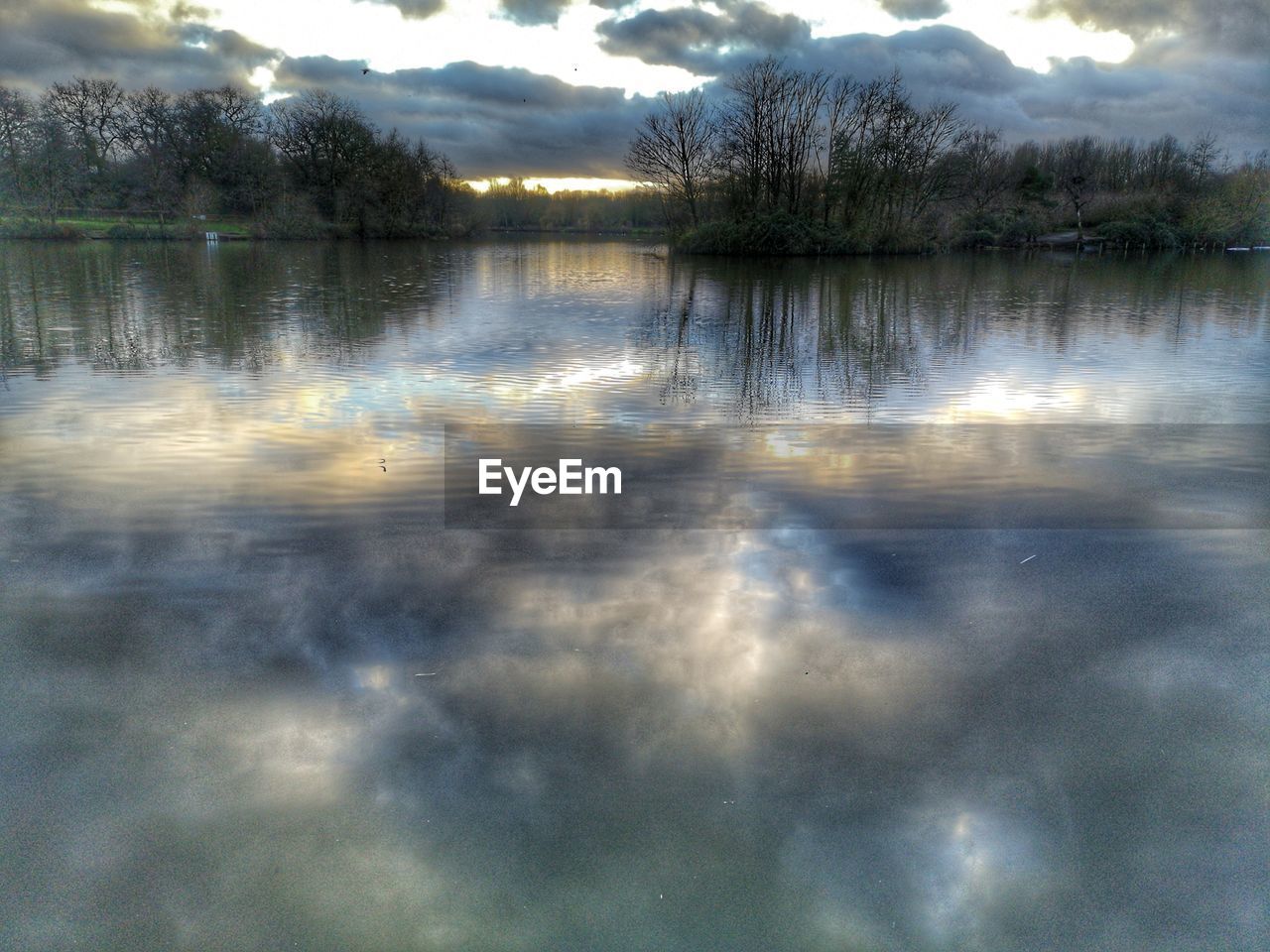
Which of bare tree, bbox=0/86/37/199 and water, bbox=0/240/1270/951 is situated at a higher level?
bare tree, bbox=0/86/37/199

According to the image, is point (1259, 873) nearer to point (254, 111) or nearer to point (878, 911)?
point (878, 911)

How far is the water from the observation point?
2.70m

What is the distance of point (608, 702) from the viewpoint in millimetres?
3736

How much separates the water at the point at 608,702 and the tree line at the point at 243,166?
187 feet

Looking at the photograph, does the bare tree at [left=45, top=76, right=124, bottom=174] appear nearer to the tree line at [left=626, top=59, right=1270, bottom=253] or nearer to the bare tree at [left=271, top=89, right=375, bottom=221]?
the bare tree at [left=271, top=89, right=375, bottom=221]

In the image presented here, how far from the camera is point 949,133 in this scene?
4525 centimetres

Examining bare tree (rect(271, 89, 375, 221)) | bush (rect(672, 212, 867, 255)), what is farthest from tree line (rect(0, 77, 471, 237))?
bush (rect(672, 212, 867, 255))

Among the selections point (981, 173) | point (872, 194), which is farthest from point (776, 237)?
point (981, 173)

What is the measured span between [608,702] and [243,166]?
223ft

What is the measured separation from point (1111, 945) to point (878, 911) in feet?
2.21

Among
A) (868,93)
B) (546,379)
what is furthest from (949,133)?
(546,379)

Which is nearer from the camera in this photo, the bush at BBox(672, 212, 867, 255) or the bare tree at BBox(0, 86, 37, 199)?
the bush at BBox(672, 212, 867, 255)

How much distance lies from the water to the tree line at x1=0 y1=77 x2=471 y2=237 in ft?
187

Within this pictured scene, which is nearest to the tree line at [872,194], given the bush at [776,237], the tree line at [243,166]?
the bush at [776,237]
